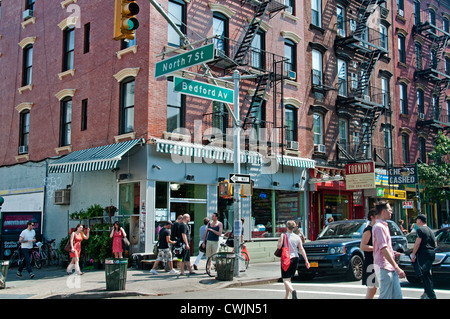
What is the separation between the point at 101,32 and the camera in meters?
19.6

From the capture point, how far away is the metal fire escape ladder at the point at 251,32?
780 inches

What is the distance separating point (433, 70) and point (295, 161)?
16.2 meters

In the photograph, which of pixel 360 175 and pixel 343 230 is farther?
pixel 360 175

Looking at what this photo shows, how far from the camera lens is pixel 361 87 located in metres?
26.7

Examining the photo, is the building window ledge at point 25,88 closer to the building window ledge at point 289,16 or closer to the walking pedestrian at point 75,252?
the walking pedestrian at point 75,252

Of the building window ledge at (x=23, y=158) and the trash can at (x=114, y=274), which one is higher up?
the building window ledge at (x=23, y=158)

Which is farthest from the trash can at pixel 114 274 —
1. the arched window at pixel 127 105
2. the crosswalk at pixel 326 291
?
the arched window at pixel 127 105

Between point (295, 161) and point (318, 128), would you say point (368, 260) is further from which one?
point (318, 128)

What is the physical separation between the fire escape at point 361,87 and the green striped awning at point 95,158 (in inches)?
507

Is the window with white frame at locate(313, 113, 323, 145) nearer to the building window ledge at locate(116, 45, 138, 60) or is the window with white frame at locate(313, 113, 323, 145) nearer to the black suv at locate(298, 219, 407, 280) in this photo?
the black suv at locate(298, 219, 407, 280)

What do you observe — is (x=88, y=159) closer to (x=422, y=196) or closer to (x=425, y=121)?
(x=422, y=196)

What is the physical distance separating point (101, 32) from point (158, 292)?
12.2 meters

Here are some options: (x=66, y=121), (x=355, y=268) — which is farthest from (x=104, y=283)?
(x=66, y=121)
